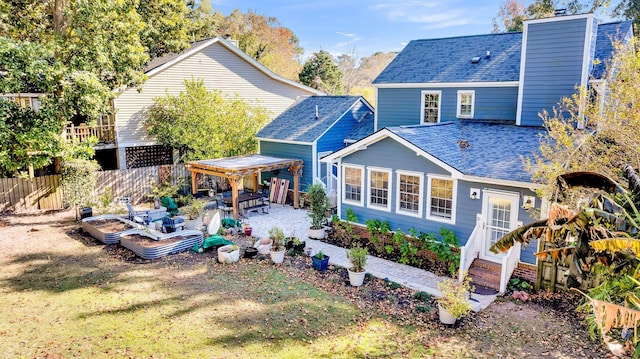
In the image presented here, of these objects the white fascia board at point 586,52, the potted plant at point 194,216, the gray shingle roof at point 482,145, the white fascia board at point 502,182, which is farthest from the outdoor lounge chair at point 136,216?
the white fascia board at point 586,52

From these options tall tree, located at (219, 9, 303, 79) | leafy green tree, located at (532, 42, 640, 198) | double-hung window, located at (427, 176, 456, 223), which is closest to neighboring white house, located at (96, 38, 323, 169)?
double-hung window, located at (427, 176, 456, 223)

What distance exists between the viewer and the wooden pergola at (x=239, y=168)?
17.9m

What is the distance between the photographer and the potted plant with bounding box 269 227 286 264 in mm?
13070

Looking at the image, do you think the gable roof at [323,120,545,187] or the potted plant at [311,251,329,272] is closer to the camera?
the gable roof at [323,120,545,187]

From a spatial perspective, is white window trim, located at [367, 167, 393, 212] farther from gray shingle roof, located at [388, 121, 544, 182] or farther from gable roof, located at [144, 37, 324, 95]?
gable roof, located at [144, 37, 324, 95]

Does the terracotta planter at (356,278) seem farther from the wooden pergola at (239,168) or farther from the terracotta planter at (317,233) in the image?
the wooden pergola at (239,168)

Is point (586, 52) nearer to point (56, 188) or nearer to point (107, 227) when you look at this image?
point (107, 227)

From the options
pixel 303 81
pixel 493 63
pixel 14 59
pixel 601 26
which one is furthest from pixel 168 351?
pixel 303 81

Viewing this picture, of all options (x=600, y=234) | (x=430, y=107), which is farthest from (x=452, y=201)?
(x=430, y=107)

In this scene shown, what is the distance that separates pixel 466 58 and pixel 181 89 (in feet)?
51.4

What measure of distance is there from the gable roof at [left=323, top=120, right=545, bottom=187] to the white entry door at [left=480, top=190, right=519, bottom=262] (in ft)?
1.81

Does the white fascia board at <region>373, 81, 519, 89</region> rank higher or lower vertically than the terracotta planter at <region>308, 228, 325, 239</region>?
higher

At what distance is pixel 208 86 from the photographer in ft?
83.2

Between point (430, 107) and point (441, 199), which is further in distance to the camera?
point (430, 107)
